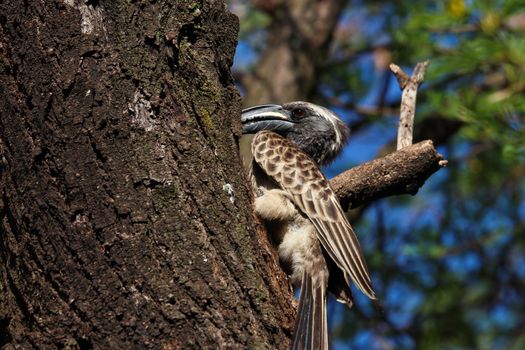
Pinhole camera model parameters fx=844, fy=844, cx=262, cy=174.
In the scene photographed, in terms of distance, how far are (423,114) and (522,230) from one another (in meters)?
1.43

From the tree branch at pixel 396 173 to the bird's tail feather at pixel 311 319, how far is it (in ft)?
1.44

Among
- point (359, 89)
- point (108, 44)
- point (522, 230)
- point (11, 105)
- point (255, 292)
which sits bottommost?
point (255, 292)

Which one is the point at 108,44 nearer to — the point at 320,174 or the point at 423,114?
the point at 320,174

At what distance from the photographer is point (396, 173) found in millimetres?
3289

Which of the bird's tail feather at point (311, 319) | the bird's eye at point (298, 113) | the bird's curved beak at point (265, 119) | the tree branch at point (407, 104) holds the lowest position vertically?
the bird's tail feather at point (311, 319)

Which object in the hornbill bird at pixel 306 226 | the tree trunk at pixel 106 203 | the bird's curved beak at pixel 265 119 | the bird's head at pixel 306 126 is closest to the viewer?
the tree trunk at pixel 106 203

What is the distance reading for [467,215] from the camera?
7305 millimetres

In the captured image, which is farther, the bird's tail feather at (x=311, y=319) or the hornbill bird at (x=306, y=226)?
the hornbill bird at (x=306, y=226)

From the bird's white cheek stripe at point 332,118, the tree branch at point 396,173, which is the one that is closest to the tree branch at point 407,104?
the tree branch at point 396,173

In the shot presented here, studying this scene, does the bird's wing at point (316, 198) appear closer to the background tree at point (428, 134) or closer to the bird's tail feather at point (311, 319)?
the bird's tail feather at point (311, 319)

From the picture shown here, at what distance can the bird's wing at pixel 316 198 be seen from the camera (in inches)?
143

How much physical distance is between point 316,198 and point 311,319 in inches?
34.4

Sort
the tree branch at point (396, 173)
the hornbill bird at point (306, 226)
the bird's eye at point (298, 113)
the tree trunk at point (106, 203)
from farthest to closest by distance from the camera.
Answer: the bird's eye at point (298, 113) → the hornbill bird at point (306, 226) → the tree branch at point (396, 173) → the tree trunk at point (106, 203)

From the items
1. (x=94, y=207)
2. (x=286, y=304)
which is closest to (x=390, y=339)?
(x=286, y=304)
